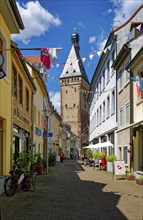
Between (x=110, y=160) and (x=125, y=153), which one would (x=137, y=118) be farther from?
(x=110, y=160)

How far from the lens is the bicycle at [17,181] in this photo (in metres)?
11.4

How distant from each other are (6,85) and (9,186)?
12.7 ft

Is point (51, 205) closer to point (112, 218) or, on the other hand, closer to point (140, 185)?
point (112, 218)

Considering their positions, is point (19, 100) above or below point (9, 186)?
above

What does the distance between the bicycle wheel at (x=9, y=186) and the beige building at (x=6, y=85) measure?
0.95 meters

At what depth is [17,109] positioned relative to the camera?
55.0ft

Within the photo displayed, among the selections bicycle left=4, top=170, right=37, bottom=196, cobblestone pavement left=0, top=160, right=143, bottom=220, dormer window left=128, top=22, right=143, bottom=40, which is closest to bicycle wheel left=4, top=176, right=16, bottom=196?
bicycle left=4, top=170, right=37, bottom=196

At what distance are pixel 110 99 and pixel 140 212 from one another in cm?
2035

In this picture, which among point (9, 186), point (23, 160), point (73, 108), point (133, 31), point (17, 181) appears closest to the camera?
point (9, 186)

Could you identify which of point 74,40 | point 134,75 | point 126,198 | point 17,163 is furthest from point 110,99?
point 74,40

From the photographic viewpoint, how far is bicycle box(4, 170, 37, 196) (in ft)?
37.6

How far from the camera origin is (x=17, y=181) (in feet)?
40.6


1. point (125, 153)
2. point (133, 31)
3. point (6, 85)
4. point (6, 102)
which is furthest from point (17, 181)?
point (133, 31)

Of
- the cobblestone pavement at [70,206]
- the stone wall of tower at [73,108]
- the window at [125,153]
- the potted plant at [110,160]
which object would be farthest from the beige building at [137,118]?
the stone wall of tower at [73,108]
